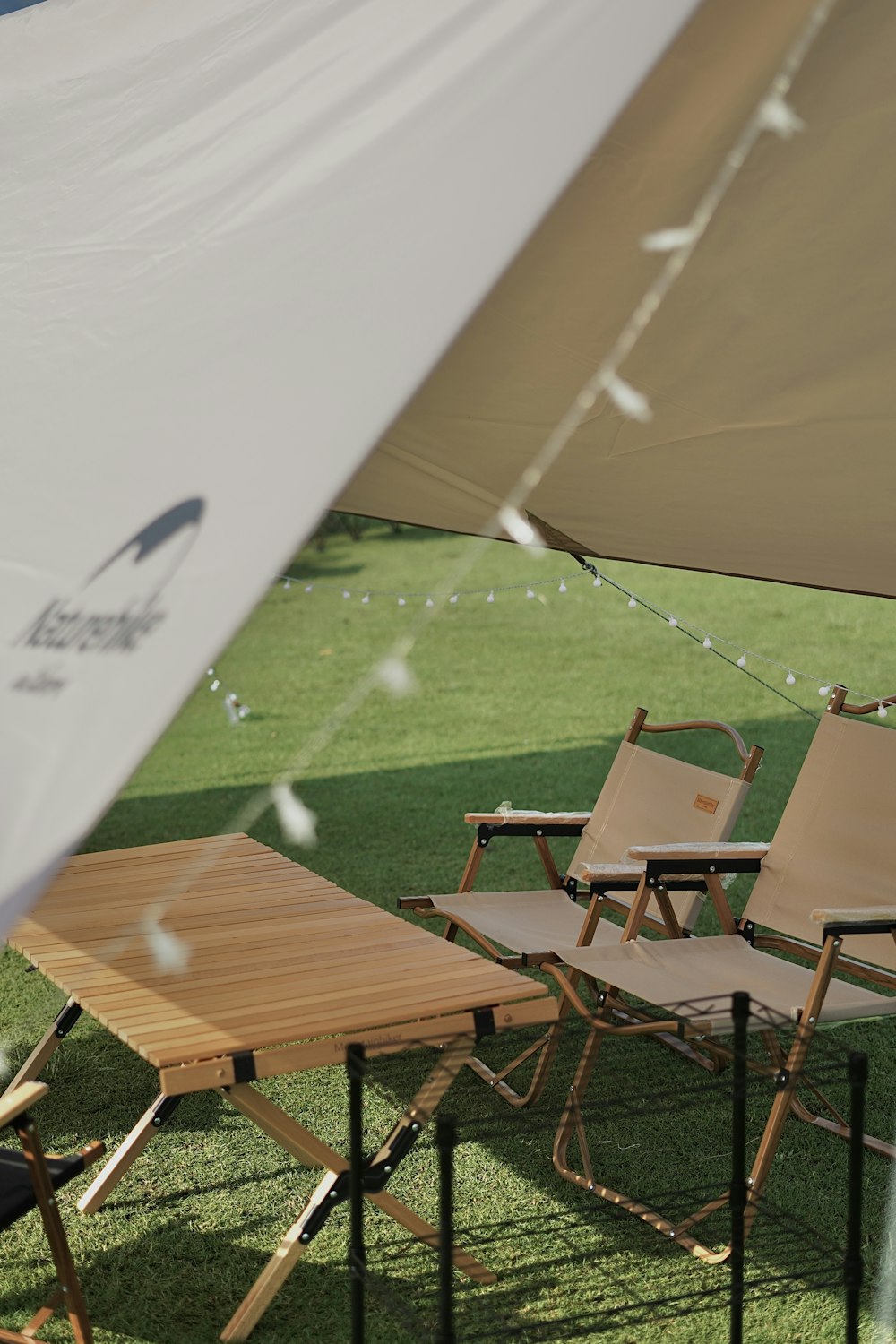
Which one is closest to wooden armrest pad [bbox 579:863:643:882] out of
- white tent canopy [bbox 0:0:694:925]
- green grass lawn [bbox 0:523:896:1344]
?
green grass lawn [bbox 0:523:896:1344]

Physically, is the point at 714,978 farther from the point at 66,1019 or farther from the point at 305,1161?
the point at 66,1019

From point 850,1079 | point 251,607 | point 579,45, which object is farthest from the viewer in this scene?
point 850,1079

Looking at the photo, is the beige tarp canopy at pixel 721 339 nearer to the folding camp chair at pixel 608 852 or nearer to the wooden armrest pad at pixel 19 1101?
the folding camp chair at pixel 608 852

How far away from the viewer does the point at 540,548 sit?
369cm

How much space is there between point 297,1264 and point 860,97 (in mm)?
2430

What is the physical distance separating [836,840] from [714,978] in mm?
609

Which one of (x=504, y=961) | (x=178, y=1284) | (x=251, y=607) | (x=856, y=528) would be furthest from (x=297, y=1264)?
(x=856, y=528)

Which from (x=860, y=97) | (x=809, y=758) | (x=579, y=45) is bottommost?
(x=809, y=758)

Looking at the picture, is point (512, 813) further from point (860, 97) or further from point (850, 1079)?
point (860, 97)

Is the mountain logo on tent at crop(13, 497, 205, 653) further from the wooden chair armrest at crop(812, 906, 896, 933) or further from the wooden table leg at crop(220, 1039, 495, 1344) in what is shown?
the wooden chair armrest at crop(812, 906, 896, 933)

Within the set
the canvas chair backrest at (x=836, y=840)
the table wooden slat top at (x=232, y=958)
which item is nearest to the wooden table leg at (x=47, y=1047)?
the table wooden slat top at (x=232, y=958)

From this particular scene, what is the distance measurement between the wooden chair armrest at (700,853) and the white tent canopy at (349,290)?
0.88 meters

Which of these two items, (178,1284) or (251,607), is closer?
(251,607)

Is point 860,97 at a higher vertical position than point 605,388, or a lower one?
higher
